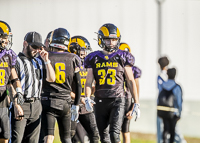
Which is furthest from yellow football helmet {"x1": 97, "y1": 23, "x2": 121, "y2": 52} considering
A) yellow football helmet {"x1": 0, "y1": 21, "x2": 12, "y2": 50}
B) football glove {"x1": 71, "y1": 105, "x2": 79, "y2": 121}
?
Answer: yellow football helmet {"x1": 0, "y1": 21, "x2": 12, "y2": 50}

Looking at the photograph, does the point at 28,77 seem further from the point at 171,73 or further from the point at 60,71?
the point at 171,73

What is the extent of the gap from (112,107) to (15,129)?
1350 millimetres

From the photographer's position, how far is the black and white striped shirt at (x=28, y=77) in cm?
707

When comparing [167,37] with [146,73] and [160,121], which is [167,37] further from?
[160,121]

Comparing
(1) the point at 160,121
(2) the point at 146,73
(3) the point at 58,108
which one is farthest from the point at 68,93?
(2) the point at 146,73

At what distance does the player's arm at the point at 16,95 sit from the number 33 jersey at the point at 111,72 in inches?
45.2

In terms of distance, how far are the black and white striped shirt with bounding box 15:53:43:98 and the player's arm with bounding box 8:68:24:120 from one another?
0.09 metres

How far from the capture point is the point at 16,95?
22.6ft

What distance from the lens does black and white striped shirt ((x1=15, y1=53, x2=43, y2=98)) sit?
23.2 feet

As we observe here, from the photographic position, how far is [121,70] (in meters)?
7.50

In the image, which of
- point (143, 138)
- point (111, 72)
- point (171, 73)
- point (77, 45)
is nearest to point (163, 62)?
point (171, 73)

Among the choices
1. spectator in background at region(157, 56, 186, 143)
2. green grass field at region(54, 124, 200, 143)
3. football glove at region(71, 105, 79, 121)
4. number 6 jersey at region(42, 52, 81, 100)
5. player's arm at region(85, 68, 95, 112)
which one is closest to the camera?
number 6 jersey at region(42, 52, 81, 100)

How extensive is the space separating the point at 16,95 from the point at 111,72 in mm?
1363

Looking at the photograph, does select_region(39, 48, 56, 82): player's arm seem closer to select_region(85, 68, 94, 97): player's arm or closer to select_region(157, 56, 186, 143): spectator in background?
select_region(85, 68, 94, 97): player's arm
